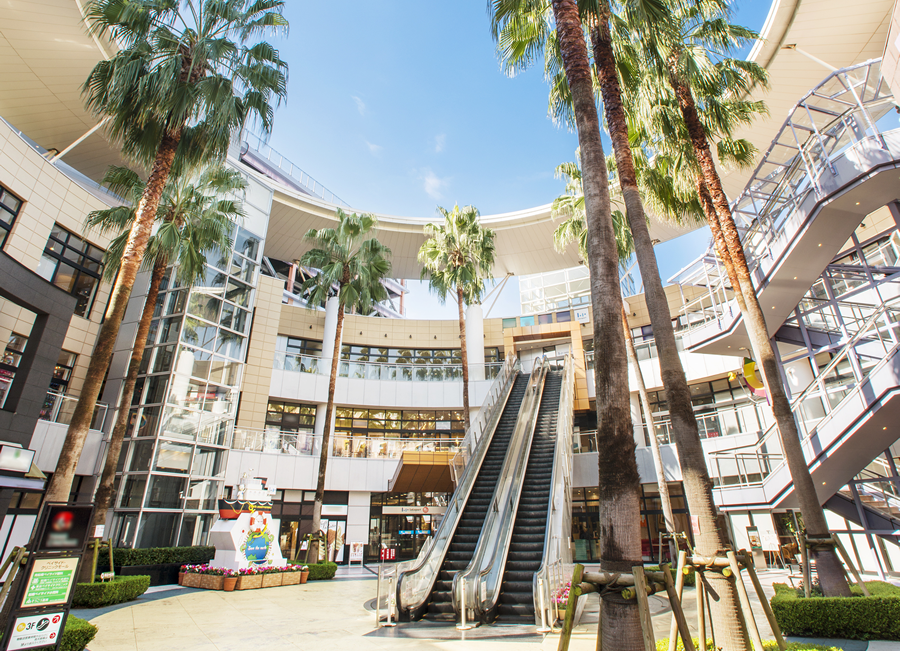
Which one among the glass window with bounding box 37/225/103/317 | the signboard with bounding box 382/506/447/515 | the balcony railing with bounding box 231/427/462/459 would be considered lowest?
the signboard with bounding box 382/506/447/515

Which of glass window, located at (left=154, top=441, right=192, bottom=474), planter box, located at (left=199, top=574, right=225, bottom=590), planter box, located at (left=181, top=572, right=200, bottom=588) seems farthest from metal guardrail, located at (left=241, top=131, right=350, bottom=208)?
planter box, located at (left=199, top=574, right=225, bottom=590)

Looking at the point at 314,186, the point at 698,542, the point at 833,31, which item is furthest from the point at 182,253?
the point at 314,186

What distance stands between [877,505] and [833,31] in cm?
1583

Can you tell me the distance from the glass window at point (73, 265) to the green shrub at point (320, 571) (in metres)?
13.2

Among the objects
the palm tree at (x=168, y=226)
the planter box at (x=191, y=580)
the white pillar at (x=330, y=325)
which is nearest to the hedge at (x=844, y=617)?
the planter box at (x=191, y=580)

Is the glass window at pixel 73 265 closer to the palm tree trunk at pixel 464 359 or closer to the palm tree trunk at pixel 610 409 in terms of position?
the palm tree trunk at pixel 464 359

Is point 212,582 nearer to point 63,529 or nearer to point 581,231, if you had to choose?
point 63,529

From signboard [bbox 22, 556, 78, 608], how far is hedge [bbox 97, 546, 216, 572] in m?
8.71

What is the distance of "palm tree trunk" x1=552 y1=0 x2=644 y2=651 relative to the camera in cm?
408

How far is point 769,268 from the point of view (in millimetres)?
11594

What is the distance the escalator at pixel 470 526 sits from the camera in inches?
382

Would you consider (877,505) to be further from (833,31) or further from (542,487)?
(833,31)

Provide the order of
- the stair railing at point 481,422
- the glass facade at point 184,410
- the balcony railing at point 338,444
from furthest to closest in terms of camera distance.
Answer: the balcony railing at point 338,444, the stair railing at point 481,422, the glass facade at point 184,410

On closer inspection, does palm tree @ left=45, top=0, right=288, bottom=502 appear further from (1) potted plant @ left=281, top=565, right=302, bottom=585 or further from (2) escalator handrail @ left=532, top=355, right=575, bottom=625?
(2) escalator handrail @ left=532, top=355, right=575, bottom=625
